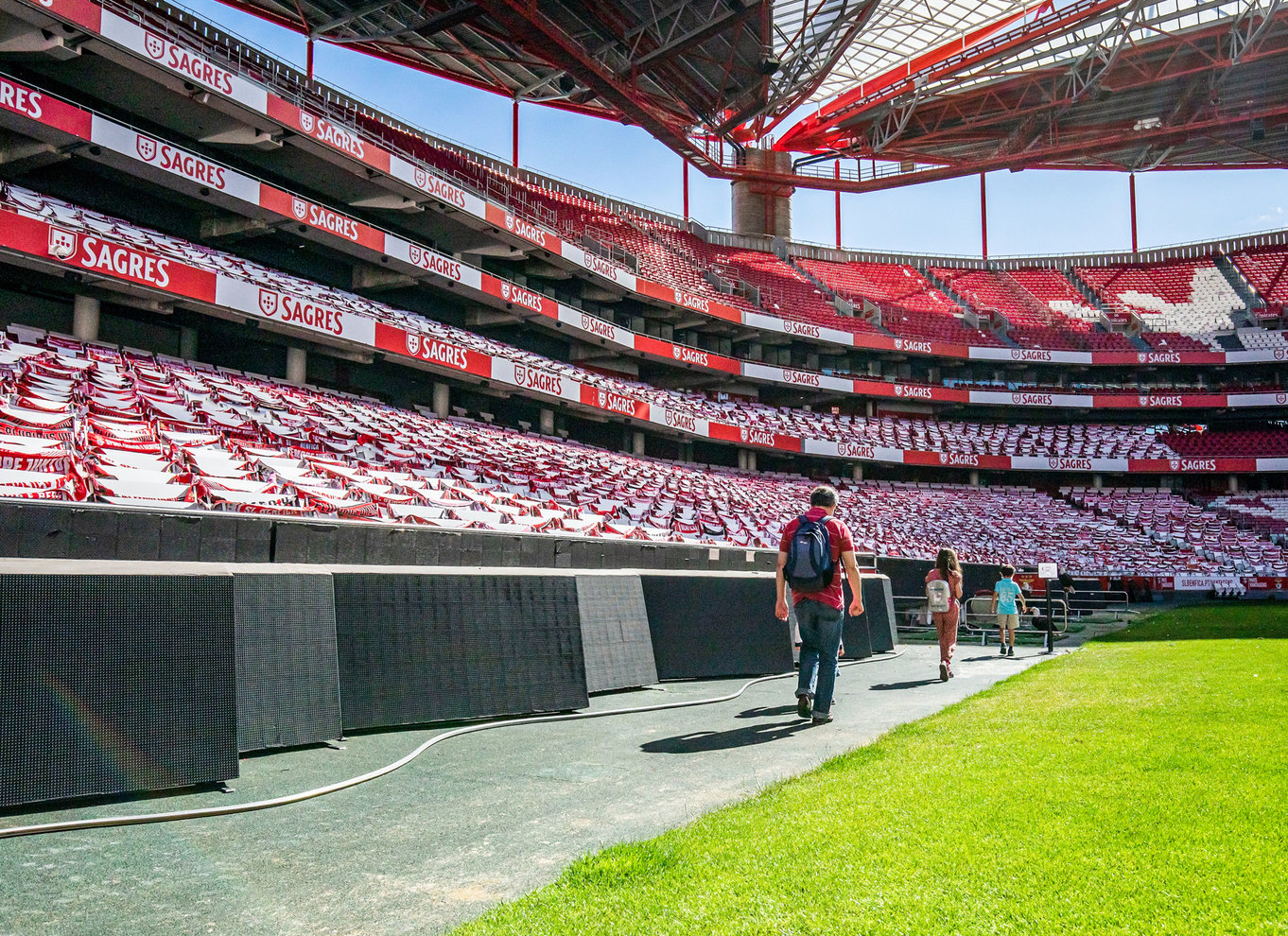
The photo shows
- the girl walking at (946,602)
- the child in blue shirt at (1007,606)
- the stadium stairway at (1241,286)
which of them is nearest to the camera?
the girl walking at (946,602)

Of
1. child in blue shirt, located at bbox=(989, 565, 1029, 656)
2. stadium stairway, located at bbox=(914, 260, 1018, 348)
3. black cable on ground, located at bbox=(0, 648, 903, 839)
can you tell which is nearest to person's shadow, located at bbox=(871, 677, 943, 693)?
black cable on ground, located at bbox=(0, 648, 903, 839)

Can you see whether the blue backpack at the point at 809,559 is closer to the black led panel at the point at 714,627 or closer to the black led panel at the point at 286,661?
the black led panel at the point at 714,627

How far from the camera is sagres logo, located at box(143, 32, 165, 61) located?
19.6 m

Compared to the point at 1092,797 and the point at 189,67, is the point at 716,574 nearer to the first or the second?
the point at 1092,797

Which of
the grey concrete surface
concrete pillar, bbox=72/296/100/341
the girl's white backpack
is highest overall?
concrete pillar, bbox=72/296/100/341

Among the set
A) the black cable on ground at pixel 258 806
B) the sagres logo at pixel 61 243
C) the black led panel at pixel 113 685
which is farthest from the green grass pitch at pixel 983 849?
the sagres logo at pixel 61 243

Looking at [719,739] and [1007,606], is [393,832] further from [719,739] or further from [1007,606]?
[1007,606]

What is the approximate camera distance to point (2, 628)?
398 centimetres

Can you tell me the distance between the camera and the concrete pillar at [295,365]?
24.1m

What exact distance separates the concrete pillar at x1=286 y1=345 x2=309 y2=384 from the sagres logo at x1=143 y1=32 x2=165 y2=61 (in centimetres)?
A: 744

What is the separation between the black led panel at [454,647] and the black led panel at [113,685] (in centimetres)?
142

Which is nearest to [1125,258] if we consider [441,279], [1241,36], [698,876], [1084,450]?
[1084,450]

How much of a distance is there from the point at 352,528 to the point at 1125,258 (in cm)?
5896

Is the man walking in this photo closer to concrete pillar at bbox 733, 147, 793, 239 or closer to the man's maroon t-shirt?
the man's maroon t-shirt
